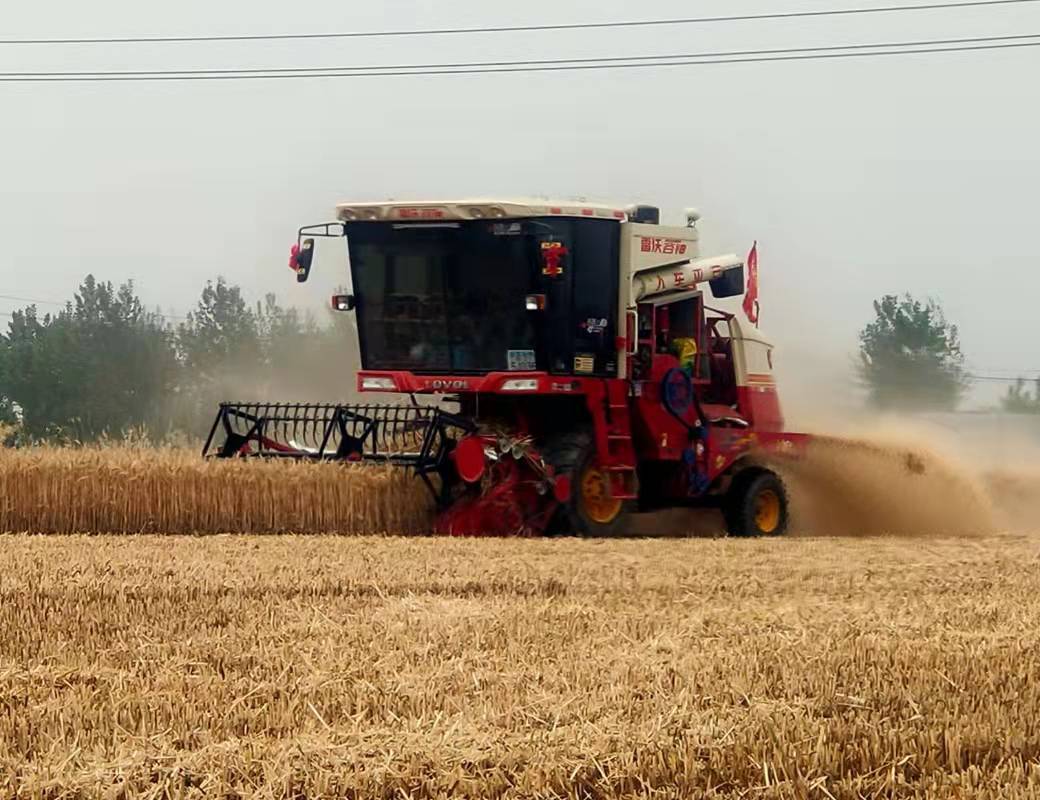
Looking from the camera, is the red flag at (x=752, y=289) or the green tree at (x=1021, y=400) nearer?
the red flag at (x=752, y=289)

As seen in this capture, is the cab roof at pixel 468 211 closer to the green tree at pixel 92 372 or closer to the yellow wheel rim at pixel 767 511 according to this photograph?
the yellow wheel rim at pixel 767 511

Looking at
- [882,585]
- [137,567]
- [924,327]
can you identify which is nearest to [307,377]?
[137,567]

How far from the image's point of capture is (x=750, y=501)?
45.3 ft

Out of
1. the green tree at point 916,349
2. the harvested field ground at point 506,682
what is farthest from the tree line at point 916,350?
the harvested field ground at point 506,682

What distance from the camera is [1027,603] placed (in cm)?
770

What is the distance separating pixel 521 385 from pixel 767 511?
129 inches

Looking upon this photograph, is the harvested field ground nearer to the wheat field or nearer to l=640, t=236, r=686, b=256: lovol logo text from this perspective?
the wheat field

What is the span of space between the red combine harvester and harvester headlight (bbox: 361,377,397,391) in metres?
0.01

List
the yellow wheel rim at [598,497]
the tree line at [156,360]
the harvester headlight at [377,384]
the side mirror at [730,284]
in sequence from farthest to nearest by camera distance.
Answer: the tree line at [156,360]
the side mirror at [730,284]
the harvester headlight at [377,384]
the yellow wheel rim at [598,497]

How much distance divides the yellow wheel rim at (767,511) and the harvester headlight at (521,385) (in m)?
2.97

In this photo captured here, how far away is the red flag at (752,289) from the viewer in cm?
1404

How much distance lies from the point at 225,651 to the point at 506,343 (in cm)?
669

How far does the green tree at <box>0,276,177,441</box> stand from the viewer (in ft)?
119

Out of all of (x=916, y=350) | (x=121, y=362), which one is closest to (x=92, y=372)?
(x=121, y=362)
